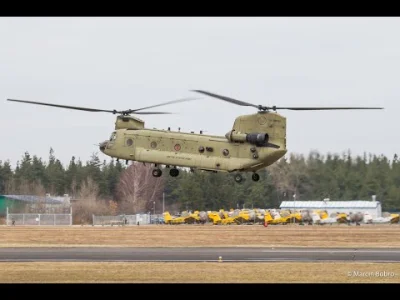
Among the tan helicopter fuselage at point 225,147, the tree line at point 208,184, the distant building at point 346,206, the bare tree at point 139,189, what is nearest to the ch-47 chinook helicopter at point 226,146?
the tan helicopter fuselage at point 225,147

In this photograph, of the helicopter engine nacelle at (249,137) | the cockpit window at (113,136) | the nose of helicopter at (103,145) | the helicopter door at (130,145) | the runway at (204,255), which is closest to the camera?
the runway at (204,255)

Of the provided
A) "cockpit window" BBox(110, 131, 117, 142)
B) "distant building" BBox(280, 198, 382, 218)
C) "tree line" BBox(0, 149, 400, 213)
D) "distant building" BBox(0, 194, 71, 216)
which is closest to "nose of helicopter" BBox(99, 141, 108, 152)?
"cockpit window" BBox(110, 131, 117, 142)

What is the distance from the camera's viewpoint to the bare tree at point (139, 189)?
145375mm

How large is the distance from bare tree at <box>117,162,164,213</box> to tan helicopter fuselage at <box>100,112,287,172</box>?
96.1 meters

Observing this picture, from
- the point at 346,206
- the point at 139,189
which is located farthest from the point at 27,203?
the point at 346,206

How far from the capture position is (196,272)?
113ft

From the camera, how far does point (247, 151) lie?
4584 centimetres

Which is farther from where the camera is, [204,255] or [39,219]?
[39,219]

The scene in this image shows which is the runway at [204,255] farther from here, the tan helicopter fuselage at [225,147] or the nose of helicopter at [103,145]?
the nose of helicopter at [103,145]

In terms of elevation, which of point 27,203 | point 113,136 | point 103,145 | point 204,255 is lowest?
point 204,255

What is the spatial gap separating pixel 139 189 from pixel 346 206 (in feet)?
154

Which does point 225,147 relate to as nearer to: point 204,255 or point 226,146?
point 226,146

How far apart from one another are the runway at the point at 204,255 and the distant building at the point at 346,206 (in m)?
62.5
